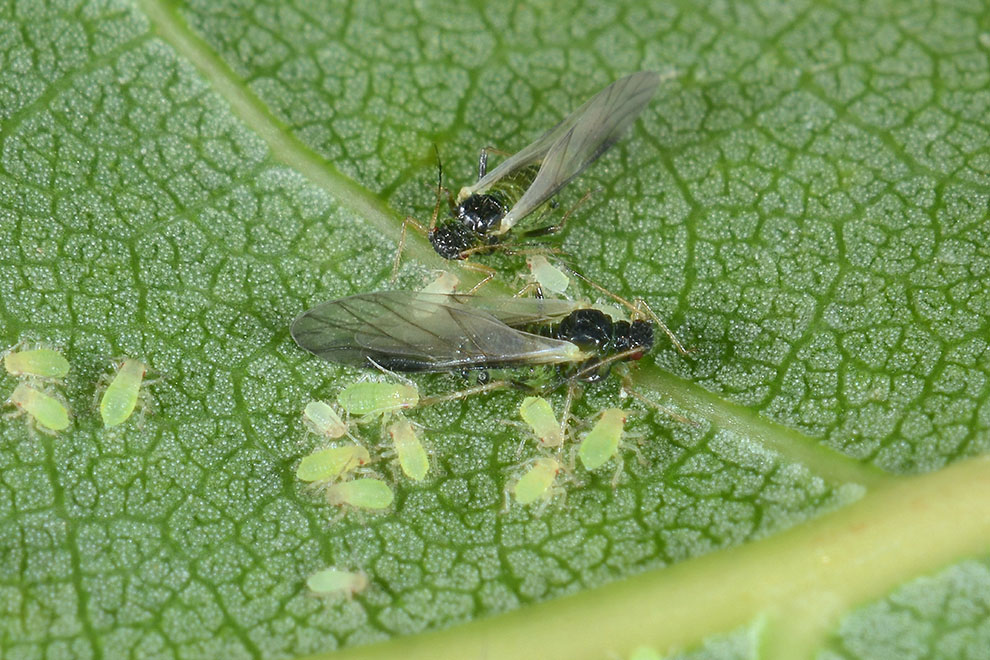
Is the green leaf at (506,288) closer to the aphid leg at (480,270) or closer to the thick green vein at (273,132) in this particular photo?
the thick green vein at (273,132)

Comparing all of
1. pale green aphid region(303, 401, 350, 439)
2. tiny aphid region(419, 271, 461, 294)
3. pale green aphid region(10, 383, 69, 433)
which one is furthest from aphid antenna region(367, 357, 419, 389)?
pale green aphid region(10, 383, 69, 433)

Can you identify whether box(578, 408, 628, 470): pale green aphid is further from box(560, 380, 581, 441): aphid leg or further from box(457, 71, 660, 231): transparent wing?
box(457, 71, 660, 231): transparent wing

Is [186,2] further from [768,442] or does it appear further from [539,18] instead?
[768,442]

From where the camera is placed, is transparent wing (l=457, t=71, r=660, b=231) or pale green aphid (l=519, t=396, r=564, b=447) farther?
transparent wing (l=457, t=71, r=660, b=231)

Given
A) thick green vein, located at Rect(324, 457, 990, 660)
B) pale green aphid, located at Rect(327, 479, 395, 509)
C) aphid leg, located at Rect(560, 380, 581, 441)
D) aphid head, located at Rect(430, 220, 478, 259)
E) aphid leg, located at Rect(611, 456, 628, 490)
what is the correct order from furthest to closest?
1. aphid head, located at Rect(430, 220, 478, 259)
2. aphid leg, located at Rect(560, 380, 581, 441)
3. aphid leg, located at Rect(611, 456, 628, 490)
4. pale green aphid, located at Rect(327, 479, 395, 509)
5. thick green vein, located at Rect(324, 457, 990, 660)

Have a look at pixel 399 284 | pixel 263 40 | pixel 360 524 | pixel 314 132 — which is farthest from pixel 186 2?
pixel 360 524

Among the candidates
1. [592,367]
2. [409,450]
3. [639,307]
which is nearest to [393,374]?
[409,450]

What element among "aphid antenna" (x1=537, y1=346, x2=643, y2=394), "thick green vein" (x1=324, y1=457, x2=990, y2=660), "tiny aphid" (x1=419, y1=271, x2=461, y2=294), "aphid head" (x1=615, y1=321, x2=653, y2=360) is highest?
"tiny aphid" (x1=419, y1=271, x2=461, y2=294)

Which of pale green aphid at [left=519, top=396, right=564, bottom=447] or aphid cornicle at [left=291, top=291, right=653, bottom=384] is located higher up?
aphid cornicle at [left=291, top=291, right=653, bottom=384]
